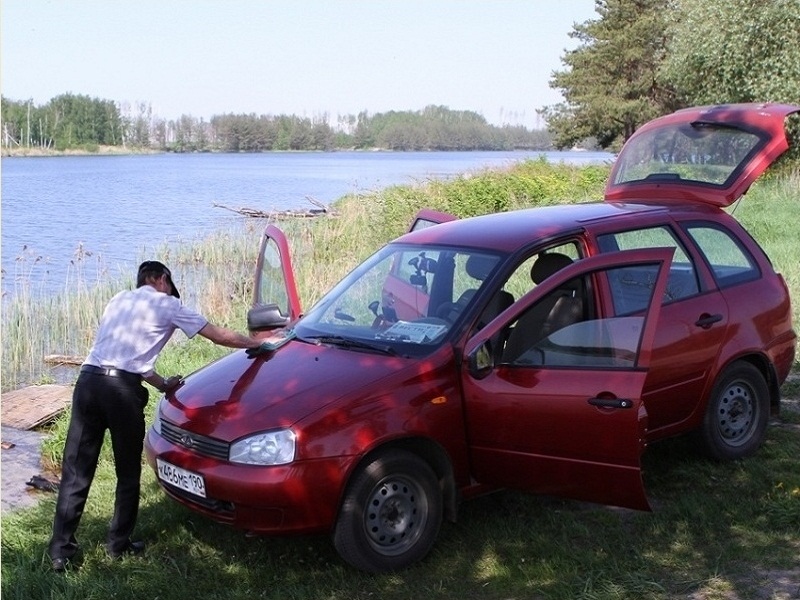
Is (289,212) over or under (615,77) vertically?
under

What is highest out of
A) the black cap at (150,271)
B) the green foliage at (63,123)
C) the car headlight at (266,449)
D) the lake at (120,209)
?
the green foliage at (63,123)

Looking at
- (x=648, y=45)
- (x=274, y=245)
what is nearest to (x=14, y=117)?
(x=648, y=45)

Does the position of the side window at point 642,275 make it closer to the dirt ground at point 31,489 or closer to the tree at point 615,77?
the dirt ground at point 31,489

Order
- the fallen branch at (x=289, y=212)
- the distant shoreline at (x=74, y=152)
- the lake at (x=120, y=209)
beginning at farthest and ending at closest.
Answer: the distant shoreline at (x=74, y=152), the fallen branch at (x=289, y=212), the lake at (x=120, y=209)

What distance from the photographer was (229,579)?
505 centimetres

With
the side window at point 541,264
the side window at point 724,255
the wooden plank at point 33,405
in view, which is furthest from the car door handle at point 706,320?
the wooden plank at point 33,405

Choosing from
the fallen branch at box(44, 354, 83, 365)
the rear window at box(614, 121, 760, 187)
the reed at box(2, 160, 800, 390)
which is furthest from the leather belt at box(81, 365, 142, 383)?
the fallen branch at box(44, 354, 83, 365)

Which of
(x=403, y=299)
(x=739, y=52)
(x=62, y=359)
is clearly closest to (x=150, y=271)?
(x=403, y=299)

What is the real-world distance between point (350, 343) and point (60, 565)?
196 centimetres

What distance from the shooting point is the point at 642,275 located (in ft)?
17.8

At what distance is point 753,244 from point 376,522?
3666 millimetres

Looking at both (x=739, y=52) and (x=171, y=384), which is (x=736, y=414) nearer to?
(x=171, y=384)

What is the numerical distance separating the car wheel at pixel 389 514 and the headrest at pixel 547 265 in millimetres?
1534

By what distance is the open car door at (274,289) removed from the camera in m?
6.29
